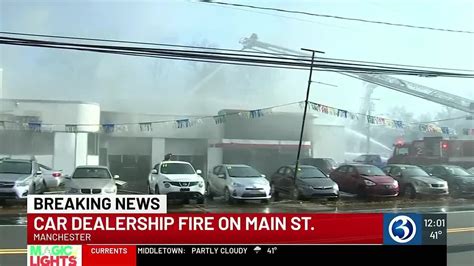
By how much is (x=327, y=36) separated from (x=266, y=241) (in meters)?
1.17

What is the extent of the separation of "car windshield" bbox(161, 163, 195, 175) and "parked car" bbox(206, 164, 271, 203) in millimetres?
118

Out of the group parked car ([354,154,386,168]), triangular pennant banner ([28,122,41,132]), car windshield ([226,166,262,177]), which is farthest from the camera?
parked car ([354,154,386,168])

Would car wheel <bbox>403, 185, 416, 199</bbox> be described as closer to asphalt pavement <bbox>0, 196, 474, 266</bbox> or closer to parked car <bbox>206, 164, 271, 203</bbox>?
asphalt pavement <bbox>0, 196, 474, 266</bbox>

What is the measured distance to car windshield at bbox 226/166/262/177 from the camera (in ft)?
7.97

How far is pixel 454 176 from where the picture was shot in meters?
2.67

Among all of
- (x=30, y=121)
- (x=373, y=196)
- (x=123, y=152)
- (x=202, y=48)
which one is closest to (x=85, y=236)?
(x=123, y=152)

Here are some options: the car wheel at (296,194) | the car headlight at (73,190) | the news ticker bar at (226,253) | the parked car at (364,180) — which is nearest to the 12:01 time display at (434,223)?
the news ticker bar at (226,253)

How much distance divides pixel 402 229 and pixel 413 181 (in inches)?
11.3

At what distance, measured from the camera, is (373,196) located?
2611 millimetres

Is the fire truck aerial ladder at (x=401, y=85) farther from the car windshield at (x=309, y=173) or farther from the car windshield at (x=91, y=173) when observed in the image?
the car windshield at (x=91, y=173)

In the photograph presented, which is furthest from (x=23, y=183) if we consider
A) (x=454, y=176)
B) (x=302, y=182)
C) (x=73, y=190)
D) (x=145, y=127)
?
(x=454, y=176)

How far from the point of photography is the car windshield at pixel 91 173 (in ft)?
7.30

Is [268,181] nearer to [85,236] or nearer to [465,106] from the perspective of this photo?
[85,236]

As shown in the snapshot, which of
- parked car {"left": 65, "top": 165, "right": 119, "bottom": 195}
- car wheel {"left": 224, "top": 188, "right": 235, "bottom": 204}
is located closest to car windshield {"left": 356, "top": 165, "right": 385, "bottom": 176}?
car wheel {"left": 224, "top": 188, "right": 235, "bottom": 204}
